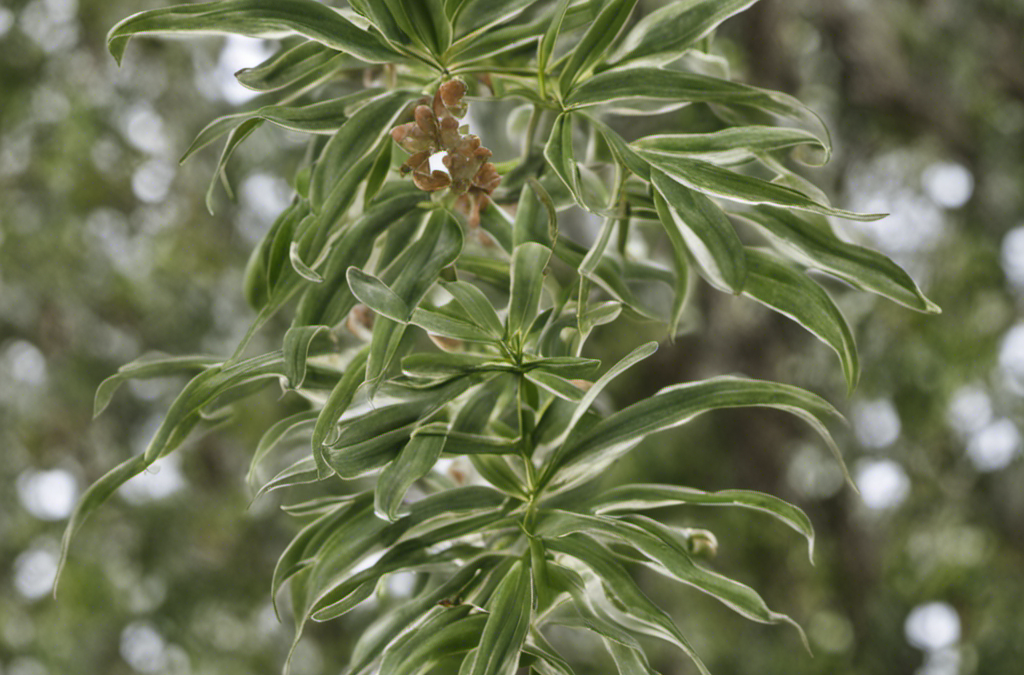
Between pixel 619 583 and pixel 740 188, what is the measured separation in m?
0.15

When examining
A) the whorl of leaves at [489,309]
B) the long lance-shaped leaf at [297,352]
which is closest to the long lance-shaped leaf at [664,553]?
the whorl of leaves at [489,309]

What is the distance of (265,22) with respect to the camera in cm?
33

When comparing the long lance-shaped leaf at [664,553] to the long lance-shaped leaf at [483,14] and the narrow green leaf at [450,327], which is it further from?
the long lance-shaped leaf at [483,14]

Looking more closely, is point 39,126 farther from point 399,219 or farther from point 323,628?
point 399,219

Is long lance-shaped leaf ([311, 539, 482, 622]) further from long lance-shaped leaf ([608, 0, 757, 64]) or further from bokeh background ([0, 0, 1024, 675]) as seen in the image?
bokeh background ([0, 0, 1024, 675])

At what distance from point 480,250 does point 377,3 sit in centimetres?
15

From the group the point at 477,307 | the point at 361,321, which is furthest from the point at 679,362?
the point at 477,307

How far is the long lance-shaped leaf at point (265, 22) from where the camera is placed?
0.32 metres

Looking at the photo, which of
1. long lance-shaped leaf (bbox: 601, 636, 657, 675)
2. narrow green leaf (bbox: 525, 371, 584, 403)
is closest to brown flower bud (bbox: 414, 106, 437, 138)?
narrow green leaf (bbox: 525, 371, 584, 403)

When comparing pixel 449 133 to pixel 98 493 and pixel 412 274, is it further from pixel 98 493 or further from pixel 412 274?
pixel 98 493

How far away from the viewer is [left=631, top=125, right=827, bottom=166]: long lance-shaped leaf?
331 millimetres

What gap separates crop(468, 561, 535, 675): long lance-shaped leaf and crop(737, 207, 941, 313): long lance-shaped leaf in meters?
0.17

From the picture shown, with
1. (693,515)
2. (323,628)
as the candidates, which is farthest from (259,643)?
(693,515)

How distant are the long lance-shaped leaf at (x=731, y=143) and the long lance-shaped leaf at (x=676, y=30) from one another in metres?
0.03
